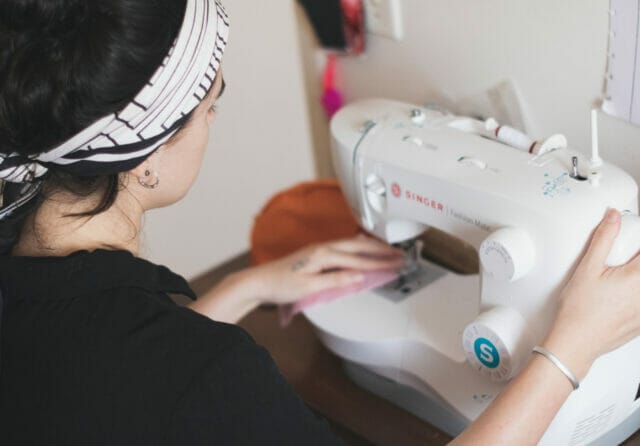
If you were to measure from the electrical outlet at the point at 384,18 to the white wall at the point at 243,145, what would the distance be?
220 mm

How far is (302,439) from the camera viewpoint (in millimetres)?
760

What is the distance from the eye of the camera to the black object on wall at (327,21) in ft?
4.90

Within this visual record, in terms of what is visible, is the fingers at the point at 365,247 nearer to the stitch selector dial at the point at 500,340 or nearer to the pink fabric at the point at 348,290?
the pink fabric at the point at 348,290

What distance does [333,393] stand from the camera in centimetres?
114

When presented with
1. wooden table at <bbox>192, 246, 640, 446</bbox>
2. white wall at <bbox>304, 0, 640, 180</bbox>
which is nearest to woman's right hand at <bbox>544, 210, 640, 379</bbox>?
wooden table at <bbox>192, 246, 640, 446</bbox>

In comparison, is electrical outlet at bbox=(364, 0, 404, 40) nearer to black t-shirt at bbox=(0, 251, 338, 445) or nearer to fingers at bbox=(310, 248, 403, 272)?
fingers at bbox=(310, 248, 403, 272)

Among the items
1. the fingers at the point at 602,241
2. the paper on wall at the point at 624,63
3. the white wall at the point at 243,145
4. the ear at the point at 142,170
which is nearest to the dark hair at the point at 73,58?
the ear at the point at 142,170

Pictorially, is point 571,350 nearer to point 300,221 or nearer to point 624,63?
point 624,63

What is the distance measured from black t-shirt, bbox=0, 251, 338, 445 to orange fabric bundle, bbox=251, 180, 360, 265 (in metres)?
0.54

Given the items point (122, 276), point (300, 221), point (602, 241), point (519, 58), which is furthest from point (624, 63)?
point (122, 276)

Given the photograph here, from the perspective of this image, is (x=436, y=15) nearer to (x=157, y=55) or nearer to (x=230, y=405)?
(x=157, y=55)

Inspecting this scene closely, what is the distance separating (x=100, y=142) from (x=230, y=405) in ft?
0.93

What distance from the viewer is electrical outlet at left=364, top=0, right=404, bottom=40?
54.5 inches

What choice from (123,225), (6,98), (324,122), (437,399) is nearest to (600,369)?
(437,399)
